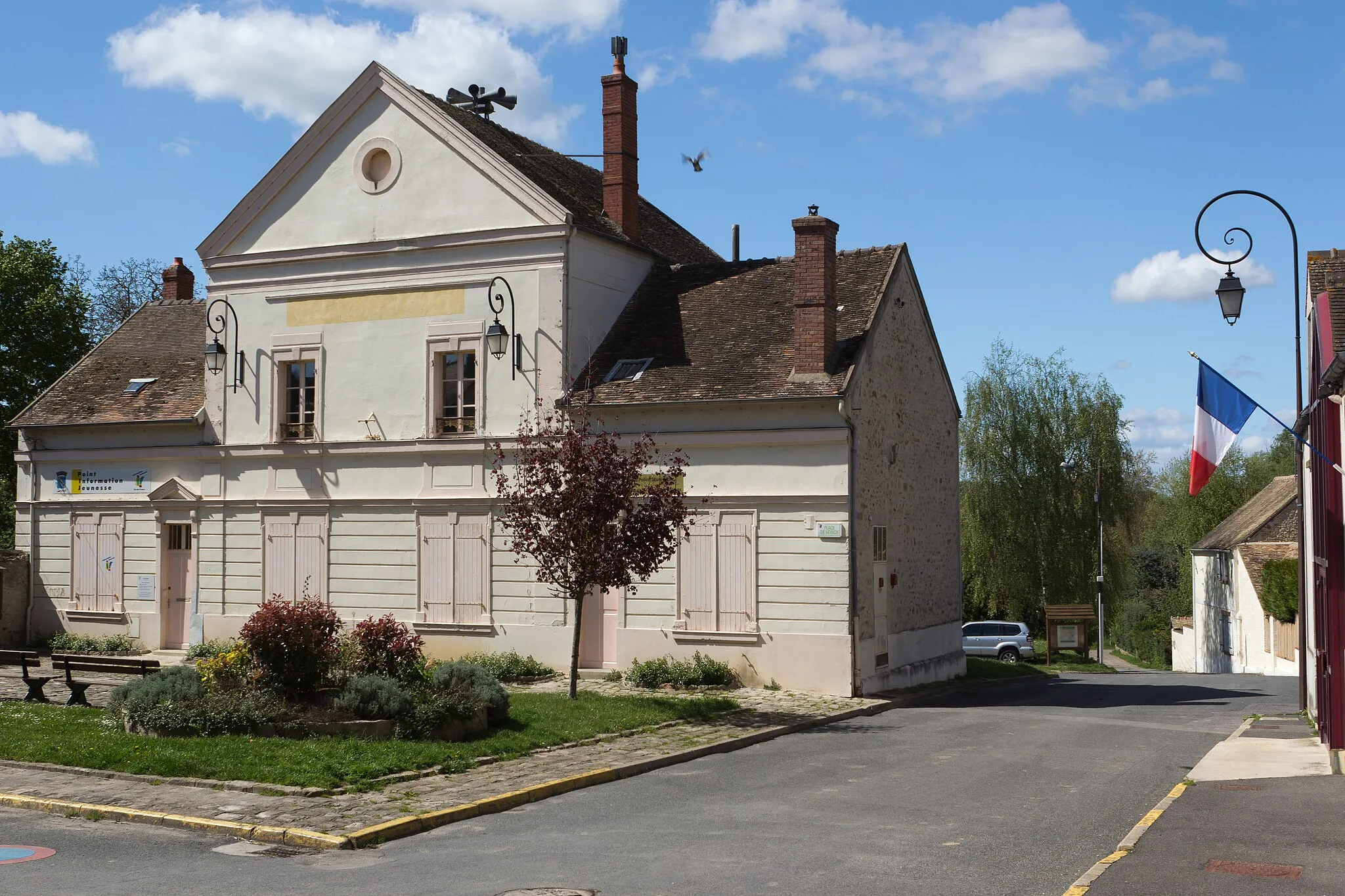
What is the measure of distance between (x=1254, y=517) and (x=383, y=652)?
39416 millimetres

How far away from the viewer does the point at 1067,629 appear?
41.2 metres

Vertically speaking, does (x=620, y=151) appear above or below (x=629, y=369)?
above

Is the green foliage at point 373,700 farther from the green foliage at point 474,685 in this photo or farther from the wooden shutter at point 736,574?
the wooden shutter at point 736,574

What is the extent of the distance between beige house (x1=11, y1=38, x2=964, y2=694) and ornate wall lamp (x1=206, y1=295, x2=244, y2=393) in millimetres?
46

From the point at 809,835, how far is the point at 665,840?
45.6 inches

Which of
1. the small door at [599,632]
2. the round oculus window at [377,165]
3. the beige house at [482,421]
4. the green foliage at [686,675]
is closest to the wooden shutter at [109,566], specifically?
the beige house at [482,421]

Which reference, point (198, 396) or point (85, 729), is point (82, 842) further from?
point (198, 396)

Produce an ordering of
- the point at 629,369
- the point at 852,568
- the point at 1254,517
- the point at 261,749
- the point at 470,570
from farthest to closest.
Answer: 1. the point at 1254,517
2. the point at 470,570
3. the point at 629,369
4. the point at 852,568
5. the point at 261,749

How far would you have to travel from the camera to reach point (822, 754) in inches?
614

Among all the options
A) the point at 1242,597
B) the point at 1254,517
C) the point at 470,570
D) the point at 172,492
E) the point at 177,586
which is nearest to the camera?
the point at 470,570

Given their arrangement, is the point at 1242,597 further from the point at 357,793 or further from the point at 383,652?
the point at 357,793

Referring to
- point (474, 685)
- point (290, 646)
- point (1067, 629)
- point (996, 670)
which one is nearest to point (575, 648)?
point (474, 685)

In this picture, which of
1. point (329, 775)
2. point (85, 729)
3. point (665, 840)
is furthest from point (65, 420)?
point (665, 840)

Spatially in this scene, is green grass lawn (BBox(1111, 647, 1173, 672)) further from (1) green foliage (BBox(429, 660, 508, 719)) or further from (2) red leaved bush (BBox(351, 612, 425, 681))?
(2) red leaved bush (BBox(351, 612, 425, 681))
